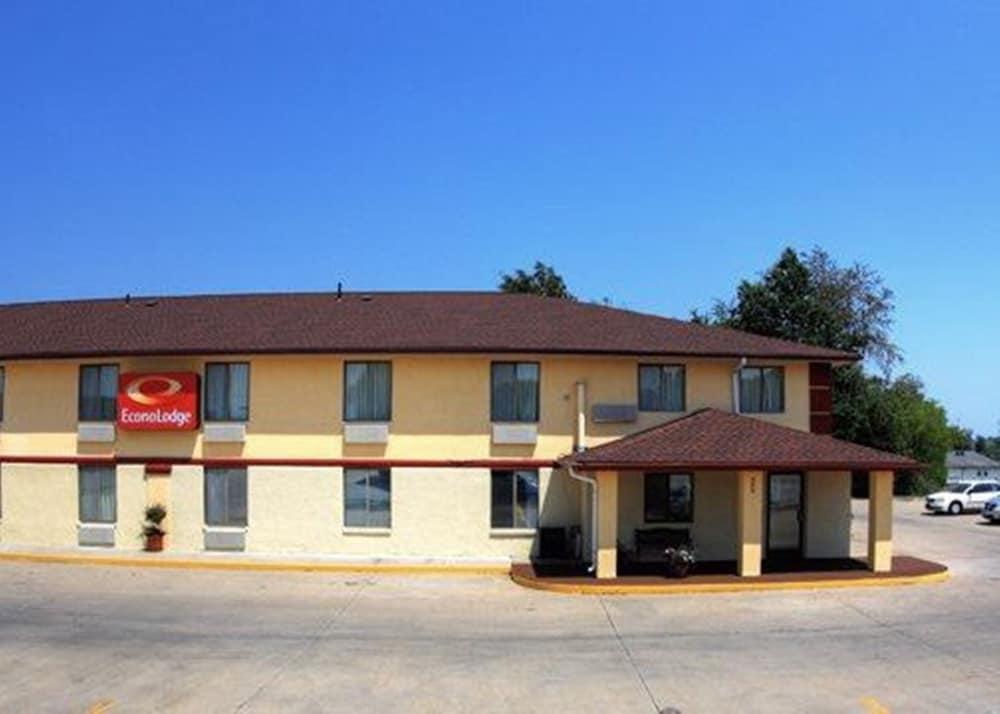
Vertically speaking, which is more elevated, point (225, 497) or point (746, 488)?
point (746, 488)

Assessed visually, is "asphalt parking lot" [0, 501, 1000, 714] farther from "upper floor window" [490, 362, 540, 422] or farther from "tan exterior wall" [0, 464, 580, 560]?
"upper floor window" [490, 362, 540, 422]

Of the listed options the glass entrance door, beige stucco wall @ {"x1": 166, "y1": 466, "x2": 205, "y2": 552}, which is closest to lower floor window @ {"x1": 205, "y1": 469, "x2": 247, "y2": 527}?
beige stucco wall @ {"x1": 166, "y1": 466, "x2": 205, "y2": 552}

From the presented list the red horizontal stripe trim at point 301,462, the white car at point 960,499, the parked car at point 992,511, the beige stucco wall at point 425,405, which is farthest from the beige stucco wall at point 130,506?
the white car at point 960,499

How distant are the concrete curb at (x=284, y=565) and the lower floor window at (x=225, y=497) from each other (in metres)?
1.30

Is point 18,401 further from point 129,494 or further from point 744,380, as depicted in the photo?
point 744,380

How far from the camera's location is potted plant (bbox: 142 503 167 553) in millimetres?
25375

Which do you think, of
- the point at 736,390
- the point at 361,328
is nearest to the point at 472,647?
the point at 361,328

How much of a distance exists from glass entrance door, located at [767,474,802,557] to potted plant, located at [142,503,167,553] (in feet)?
50.2

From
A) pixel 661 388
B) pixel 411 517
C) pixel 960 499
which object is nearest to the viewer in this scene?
pixel 411 517

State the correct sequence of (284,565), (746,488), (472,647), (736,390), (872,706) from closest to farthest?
1. (872,706)
2. (472,647)
3. (746,488)
4. (284,565)
5. (736,390)

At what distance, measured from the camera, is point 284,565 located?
2384cm

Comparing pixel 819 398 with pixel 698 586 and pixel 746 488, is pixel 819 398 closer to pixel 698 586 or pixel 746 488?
pixel 746 488

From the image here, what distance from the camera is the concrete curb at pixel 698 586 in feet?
67.5

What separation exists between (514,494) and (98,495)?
36.1 ft
